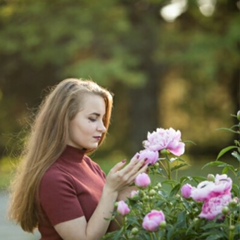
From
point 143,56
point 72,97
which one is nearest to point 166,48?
point 143,56

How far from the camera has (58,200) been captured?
3203 millimetres

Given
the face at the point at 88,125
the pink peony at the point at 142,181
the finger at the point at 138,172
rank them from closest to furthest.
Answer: the pink peony at the point at 142,181 < the finger at the point at 138,172 < the face at the point at 88,125

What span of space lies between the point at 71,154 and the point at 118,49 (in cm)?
1504

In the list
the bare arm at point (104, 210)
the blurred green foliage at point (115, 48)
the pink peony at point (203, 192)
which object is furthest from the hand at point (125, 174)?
the blurred green foliage at point (115, 48)

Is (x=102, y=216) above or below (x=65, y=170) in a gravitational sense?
below

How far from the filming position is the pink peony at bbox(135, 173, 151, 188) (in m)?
2.89

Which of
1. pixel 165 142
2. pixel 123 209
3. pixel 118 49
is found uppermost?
pixel 165 142

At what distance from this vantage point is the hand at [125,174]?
3.04m

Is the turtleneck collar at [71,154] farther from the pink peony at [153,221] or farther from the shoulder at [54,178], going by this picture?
the pink peony at [153,221]

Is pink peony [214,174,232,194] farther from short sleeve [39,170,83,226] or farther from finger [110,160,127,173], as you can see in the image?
short sleeve [39,170,83,226]

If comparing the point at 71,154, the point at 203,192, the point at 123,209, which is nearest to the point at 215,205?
the point at 203,192

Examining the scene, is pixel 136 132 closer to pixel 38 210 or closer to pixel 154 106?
pixel 154 106

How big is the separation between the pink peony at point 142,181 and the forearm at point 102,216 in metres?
0.22

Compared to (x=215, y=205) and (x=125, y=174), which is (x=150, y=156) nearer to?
(x=125, y=174)
